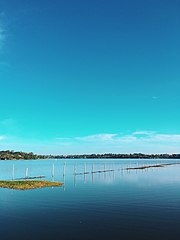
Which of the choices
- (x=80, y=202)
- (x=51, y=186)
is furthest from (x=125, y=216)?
(x=51, y=186)

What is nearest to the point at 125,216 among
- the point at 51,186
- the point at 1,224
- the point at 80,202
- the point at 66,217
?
the point at 66,217

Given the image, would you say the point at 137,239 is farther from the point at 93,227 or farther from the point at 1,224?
the point at 1,224

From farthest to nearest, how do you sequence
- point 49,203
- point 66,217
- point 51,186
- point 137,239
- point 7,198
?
point 51,186 → point 7,198 → point 49,203 → point 66,217 → point 137,239

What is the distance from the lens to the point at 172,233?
2677 centimetres

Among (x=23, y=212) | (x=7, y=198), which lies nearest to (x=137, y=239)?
(x=23, y=212)

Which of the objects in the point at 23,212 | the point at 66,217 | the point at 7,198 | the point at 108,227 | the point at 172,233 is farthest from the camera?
the point at 7,198

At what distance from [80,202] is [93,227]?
1501 centimetres

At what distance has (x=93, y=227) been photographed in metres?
28.7

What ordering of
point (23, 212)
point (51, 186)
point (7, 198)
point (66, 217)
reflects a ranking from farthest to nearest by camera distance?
1. point (51, 186)
2. point (7, 198)
3. point (23, 212)
4. point (66, 217)

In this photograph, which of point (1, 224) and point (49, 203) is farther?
point (49, 203)

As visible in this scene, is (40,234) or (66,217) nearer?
(40,234)

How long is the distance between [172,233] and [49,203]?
70.6ft

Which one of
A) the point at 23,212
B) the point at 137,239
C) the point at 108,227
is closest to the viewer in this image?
the point at 137,239

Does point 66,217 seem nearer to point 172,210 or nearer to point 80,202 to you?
point 80,202
